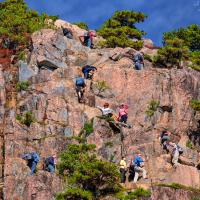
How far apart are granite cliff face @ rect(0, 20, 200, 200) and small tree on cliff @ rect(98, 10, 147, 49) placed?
10.6 ft

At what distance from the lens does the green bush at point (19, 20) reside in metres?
63.1

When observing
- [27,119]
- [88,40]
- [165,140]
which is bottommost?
[165,140]

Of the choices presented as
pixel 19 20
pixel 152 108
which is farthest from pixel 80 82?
pixel 19 20

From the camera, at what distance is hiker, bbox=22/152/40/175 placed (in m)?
45.2

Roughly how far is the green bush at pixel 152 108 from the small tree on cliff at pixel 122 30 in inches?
508

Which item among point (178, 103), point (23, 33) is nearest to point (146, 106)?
point (178, 103)

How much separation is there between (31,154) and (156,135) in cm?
826

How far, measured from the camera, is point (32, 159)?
45500mm

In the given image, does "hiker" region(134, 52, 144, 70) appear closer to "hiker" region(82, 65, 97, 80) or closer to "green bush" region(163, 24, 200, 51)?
"hiker" region(82, 65, 97, 80)

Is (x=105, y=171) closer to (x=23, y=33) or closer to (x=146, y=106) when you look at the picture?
(x=146, y=106)

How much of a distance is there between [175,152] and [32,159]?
28.9 ft

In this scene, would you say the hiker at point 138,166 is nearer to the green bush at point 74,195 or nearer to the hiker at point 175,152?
the hiker at point 175,152

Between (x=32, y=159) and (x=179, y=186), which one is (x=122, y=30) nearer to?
(x=32, y=159)

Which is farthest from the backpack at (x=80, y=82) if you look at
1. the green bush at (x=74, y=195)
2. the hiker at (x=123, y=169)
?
the green bush at (x=74, y=195)
